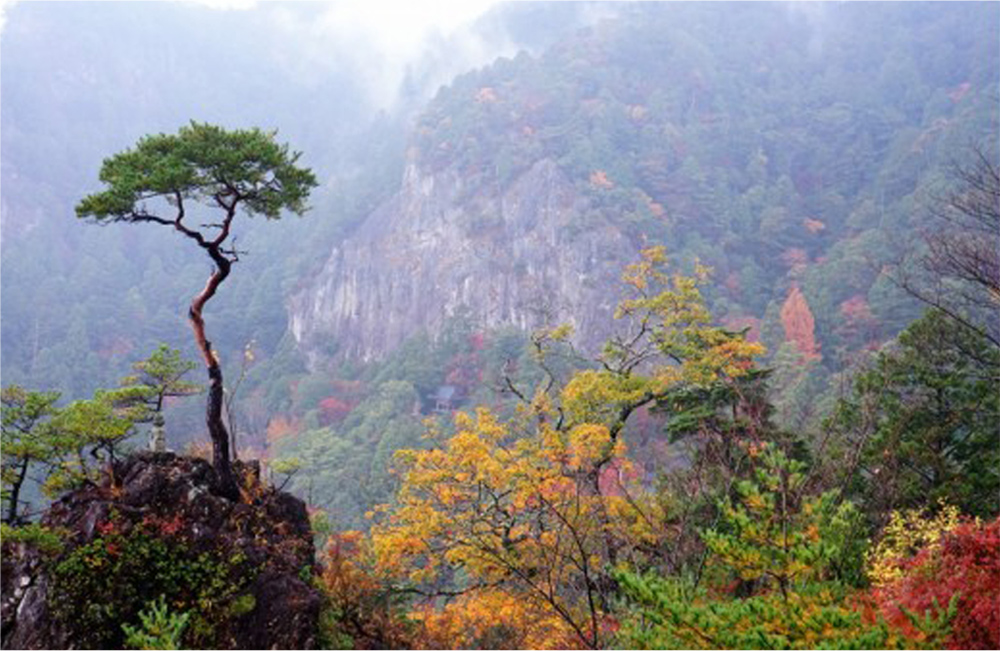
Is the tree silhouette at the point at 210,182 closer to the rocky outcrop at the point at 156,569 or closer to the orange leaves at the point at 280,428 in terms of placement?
the rocky outcrop at the point at 156,569

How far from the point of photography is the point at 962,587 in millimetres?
5363

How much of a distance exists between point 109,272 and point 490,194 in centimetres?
4355

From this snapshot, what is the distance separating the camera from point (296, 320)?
76.2m

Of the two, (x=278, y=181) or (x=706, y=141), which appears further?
(x=706, y=141)

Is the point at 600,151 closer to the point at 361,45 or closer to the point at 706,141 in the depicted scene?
the point at 706,141

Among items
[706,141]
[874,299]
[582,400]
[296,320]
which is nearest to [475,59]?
[706,141]

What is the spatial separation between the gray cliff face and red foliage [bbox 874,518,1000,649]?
174ft

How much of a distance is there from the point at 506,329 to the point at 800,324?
2088cm

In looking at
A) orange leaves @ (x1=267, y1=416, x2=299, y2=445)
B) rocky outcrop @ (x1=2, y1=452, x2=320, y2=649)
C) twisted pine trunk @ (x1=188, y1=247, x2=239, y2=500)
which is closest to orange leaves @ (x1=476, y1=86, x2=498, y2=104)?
orange leaves @ (x1=267, y1=416, x2=299, y2=445)

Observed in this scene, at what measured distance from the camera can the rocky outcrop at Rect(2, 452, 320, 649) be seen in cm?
840

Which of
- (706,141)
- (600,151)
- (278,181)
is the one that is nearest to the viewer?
(278,181)

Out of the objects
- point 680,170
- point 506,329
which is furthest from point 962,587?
point 680,170

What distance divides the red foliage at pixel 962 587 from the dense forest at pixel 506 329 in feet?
0.10

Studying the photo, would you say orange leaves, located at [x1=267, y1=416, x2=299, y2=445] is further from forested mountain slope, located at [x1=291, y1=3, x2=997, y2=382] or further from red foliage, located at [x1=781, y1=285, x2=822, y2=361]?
red foliage, located at [x1=781, y1=285, x2=822, y2=361]
